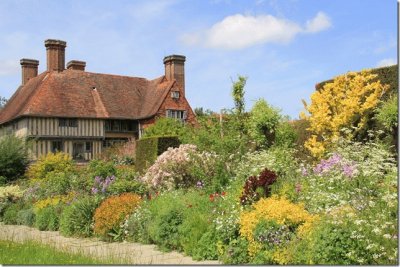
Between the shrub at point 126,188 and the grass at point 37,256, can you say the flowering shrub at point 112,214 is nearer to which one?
the shrub at point 126,188

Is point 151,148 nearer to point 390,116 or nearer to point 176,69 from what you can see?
point 390,116

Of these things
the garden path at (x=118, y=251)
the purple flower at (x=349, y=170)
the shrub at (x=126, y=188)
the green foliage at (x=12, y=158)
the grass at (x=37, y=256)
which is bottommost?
the garden path at (x=118, y=251)

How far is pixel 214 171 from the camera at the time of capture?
39.3ft

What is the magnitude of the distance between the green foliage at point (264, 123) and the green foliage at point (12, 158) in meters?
12.2

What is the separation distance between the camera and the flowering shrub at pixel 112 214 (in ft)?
32.5

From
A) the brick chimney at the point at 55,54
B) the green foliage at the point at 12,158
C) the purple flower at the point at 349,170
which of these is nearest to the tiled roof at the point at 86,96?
the brick chimney at the point at 55,54

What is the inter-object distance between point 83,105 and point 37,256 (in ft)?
105

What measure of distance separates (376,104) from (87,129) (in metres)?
27.8

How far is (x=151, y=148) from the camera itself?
67.2 ft

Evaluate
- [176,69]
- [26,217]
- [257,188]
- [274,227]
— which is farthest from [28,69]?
[274,227]

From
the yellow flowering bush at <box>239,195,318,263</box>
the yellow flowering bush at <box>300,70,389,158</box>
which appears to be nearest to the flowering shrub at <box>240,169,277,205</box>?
the yellow flowering bush at <box>239,195,318,263</box>

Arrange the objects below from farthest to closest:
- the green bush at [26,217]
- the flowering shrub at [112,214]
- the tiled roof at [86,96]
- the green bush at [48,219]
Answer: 1. the tiled roof at [86,96]
2. the green bush at [26,217]
3. the green bush at [48,219]
4. the flowering shrub at [112,214]

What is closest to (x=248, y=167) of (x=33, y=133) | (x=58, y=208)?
(x=58, y=208)

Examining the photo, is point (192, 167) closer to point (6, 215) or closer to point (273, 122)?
point (273, 122)
